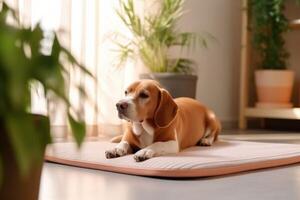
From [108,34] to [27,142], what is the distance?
121 inches

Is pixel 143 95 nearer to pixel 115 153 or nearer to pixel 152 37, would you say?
pixel 115 153

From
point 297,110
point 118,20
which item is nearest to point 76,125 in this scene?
point 118,20

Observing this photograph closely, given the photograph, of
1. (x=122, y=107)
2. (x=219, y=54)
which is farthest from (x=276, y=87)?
(x=122, y=107)

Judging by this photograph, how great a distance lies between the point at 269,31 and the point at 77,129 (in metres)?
3.98

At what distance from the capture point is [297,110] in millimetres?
3836

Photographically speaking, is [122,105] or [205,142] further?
[205,142]

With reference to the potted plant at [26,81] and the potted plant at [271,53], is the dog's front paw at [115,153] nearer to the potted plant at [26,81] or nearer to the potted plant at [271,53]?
the potted plant at [26,81]

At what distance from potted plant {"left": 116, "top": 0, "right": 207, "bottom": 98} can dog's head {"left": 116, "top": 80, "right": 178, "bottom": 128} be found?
130 cm

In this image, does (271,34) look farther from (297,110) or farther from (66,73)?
(66,73)

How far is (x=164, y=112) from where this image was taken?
1928 millimetres

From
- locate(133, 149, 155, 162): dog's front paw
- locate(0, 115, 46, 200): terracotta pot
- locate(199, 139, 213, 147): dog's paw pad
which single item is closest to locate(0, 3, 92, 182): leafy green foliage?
locate(0, 115, 46, 200): terracotta pot

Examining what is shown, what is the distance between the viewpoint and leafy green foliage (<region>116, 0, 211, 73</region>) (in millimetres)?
3328

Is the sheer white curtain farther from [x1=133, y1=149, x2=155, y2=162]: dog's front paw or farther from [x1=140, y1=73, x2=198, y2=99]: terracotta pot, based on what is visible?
[x1=133, y1=149, x2=155, y2=162]: dog's front paw

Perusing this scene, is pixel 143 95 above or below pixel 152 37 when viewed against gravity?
below
